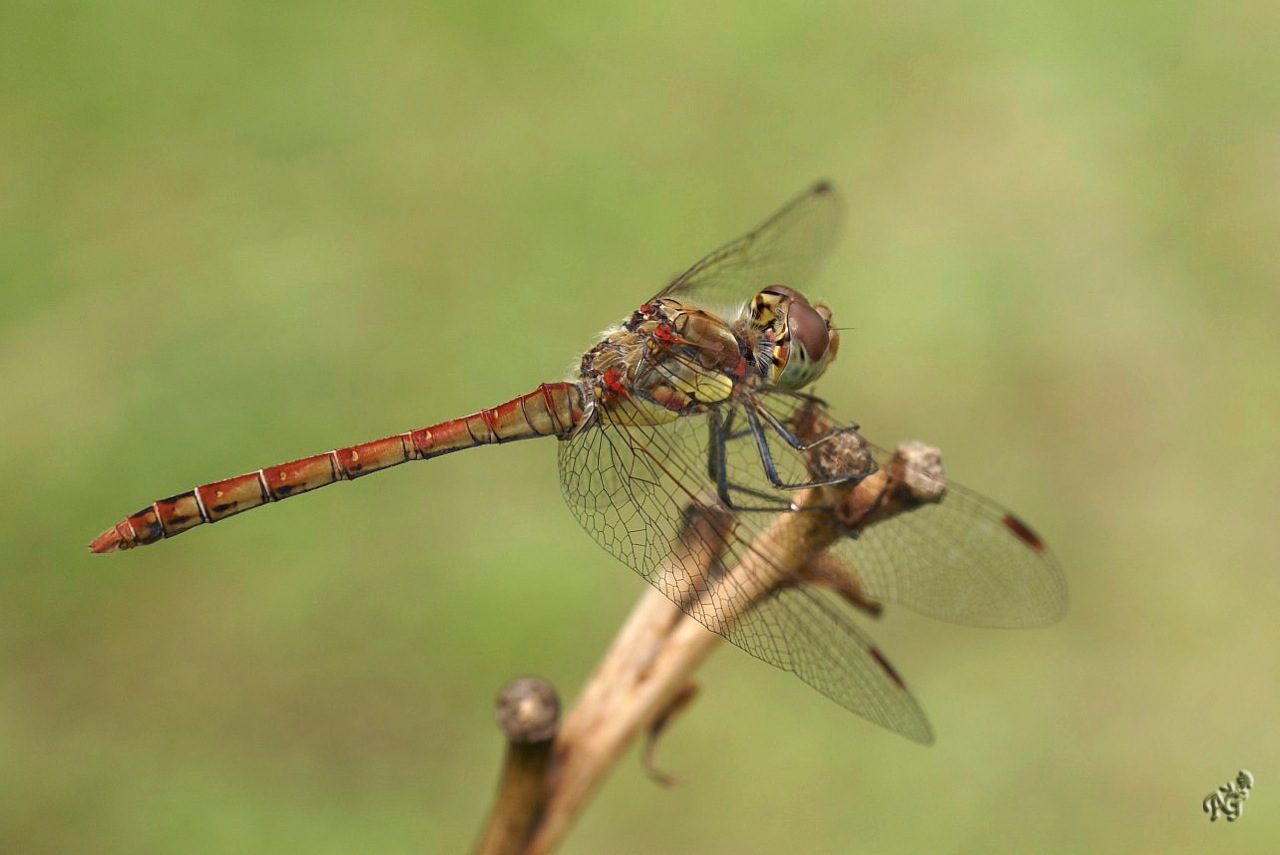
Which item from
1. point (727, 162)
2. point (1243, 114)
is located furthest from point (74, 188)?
point (1243, 114)

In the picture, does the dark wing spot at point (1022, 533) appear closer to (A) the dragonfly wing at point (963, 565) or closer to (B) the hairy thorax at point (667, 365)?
(A) the dragonfly wing at point (963, 565)

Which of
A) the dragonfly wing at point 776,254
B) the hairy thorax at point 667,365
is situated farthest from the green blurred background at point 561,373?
the hairy thorax at point 667,365

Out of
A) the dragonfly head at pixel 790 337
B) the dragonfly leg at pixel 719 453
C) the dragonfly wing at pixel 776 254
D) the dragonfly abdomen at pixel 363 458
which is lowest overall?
the dragonfly abdomen at pixel 363 458

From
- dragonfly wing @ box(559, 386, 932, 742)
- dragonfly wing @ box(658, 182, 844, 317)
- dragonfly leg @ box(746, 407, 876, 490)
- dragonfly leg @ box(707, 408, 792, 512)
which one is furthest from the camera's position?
dragonfly wing @ box(658, 182, 844, 317)

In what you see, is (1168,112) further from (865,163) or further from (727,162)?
(727,162)

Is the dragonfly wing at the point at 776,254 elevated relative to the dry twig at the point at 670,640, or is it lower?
elevated

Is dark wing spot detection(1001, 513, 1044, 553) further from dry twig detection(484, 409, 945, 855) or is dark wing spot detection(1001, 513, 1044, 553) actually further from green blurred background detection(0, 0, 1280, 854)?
green blurred background detection(0, 0, 1280, 854)

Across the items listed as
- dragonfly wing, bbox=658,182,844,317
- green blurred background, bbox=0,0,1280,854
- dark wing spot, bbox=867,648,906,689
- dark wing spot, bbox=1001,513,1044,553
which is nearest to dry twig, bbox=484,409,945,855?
dark wing spot, bbox=867,648,906,689
